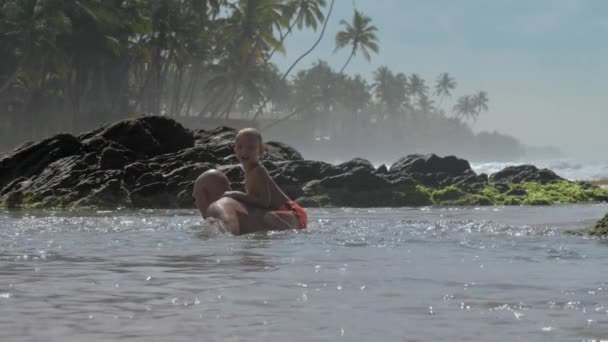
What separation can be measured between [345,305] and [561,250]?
3.13 m

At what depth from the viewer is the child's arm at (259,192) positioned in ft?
27.8

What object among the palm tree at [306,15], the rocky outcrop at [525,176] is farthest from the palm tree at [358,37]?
the rocky outcrop at [525,176]

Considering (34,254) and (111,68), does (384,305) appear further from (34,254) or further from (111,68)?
(111,68)

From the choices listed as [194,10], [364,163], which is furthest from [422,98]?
[364,163]

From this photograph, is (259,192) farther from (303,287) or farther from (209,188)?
(303,287)

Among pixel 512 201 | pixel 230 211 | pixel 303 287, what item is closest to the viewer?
pixel 303 287

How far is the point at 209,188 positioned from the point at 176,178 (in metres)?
7.32

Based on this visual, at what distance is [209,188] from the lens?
29.1 feet

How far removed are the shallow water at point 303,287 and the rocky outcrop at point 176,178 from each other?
744cm

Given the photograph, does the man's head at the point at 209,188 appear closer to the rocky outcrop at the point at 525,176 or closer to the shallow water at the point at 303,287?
the shallow water at the point at 303,287

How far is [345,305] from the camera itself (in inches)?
165

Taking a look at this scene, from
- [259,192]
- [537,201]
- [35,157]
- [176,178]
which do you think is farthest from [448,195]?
[259,192]

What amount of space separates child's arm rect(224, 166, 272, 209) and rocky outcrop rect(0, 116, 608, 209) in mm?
6939

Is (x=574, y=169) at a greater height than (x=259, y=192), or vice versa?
(x=574, y=169)
